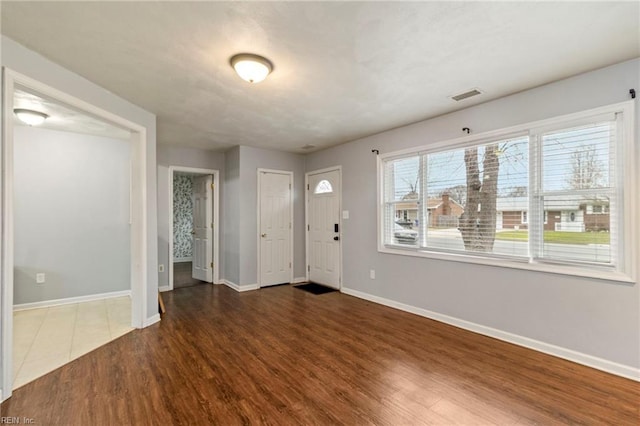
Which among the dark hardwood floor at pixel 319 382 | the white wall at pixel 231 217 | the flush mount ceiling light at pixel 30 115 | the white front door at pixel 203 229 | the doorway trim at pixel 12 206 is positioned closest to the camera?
the dark hardwood floor at pixel 319 382

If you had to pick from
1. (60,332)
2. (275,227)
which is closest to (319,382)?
(60,332)

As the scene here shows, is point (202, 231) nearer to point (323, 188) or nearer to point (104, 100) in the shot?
point (323, 188)

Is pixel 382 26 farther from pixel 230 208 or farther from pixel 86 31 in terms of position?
pixel 230 208

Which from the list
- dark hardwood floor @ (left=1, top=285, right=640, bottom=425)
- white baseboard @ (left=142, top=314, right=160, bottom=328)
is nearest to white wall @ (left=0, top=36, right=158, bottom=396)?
white baseboard @ (left=142, top=314, right=160, bottom=328)

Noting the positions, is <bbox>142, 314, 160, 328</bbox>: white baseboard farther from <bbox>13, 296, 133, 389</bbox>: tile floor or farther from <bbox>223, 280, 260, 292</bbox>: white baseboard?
<bbox>223, 280, 260, 292</bbox>: white baseboard

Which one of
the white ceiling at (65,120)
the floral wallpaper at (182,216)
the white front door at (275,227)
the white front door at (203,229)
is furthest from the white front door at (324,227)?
the floral wallpaper at (182,216)

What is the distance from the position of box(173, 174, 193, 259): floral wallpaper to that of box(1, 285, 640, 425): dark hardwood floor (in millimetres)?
5524

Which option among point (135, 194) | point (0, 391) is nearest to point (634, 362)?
point (0, 391)

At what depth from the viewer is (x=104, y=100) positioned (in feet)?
9.45

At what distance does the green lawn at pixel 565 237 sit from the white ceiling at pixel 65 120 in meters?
4.46

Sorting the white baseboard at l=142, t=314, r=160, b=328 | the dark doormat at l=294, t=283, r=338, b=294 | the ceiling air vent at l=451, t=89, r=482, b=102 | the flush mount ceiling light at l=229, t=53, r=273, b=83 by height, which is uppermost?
the ceiling air vent at l=451, t=89, r=482, b=102

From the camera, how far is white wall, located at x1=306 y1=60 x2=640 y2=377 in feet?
7.82

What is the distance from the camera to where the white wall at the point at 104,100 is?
2135 mm

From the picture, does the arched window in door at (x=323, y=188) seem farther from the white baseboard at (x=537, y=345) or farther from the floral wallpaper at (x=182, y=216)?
the floral wallpaper at (x=182, y=216)
